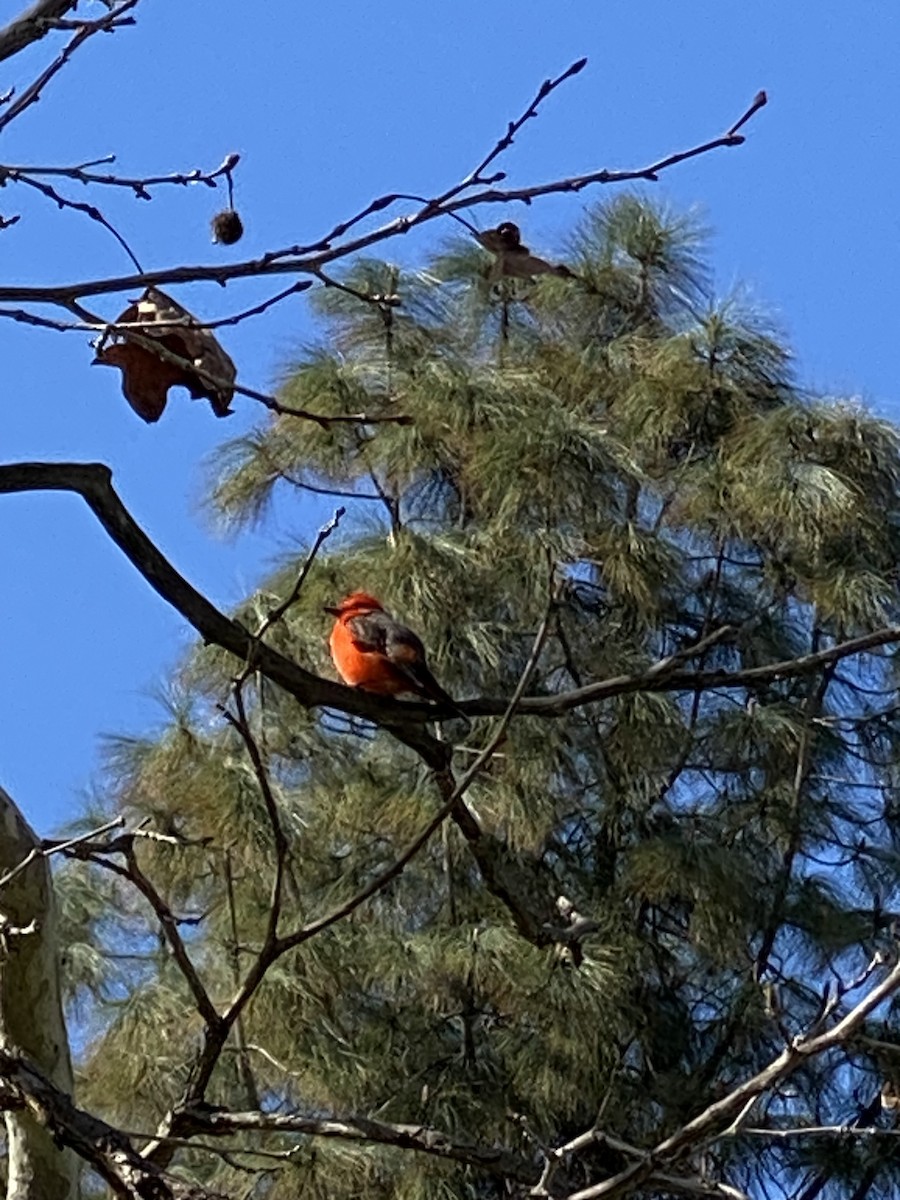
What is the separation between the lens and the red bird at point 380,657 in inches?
132

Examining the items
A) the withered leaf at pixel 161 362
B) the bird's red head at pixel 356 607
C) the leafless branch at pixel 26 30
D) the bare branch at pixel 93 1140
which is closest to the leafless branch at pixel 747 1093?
the bare branch at pixel 93 1140

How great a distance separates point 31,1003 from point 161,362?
623mm

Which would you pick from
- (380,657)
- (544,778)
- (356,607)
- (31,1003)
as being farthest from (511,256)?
(544,778)

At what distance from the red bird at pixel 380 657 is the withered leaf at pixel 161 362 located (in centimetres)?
150

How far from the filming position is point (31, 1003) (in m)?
2.04

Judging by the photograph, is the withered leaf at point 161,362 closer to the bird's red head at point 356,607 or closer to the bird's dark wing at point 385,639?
the bird's dark wing at point 385,639

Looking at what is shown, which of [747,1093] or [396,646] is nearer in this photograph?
[747,1093]

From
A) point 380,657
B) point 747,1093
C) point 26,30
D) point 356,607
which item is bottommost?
point 747,1093

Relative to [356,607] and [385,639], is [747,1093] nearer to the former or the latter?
[385,639]

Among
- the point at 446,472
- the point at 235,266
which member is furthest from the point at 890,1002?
the point at 235,266

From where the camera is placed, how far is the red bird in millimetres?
3363

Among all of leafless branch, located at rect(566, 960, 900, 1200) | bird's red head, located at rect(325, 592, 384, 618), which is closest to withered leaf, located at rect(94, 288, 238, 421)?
leafless branch, located at rect(566, 960, 900, 1200)

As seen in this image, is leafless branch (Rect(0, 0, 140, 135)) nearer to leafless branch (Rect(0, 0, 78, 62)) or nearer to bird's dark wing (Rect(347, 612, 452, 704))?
leafless branch (Rect(0, 0, 78, 62))

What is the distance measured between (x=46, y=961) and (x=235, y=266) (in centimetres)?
77
